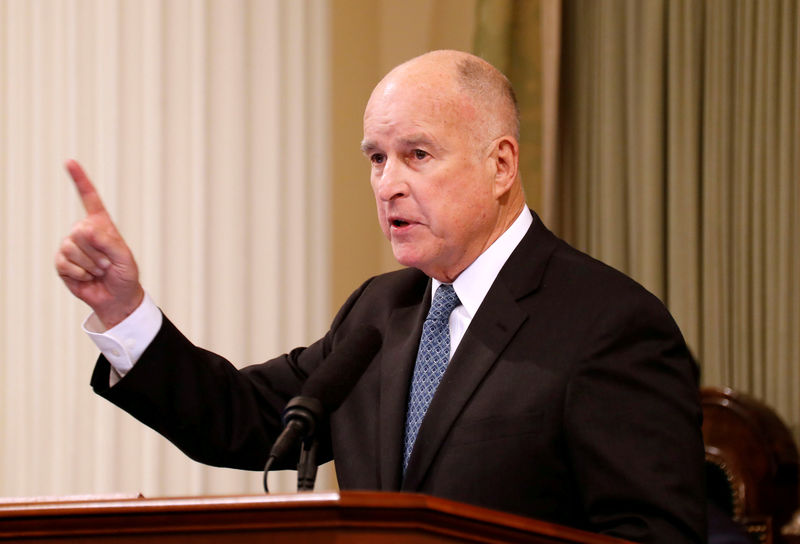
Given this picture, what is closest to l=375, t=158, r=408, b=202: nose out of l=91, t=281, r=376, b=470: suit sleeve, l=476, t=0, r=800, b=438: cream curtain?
l=91, t=281, r=376, b=470: suit sleeve

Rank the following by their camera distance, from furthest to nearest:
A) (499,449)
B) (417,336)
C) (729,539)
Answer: (729,539)
(417,336)
(499,449)

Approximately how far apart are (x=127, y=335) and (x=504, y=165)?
0.74 metres

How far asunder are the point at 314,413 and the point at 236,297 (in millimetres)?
2431

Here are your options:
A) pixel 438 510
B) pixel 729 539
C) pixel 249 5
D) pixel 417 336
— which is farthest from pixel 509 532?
pixel 249 5

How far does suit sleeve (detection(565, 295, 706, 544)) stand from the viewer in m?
1.58

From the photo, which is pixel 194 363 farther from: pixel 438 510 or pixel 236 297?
pixel 236 297

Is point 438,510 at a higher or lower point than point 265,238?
lower

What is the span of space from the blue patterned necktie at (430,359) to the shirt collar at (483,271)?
23 mm

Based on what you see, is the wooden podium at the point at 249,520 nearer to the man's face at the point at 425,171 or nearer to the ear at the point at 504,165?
the man's face at the point at 425,171

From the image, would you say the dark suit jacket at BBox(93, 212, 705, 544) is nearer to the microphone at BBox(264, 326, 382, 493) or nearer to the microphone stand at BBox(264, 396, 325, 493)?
the microphone at BBox(264, 326, 382, 493)

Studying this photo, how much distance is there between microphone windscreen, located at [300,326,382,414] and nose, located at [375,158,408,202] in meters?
0.33

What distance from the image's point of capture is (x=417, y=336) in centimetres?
201

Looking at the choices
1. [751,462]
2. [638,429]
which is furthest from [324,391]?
[751,462]

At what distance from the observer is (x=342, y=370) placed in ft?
5.17
